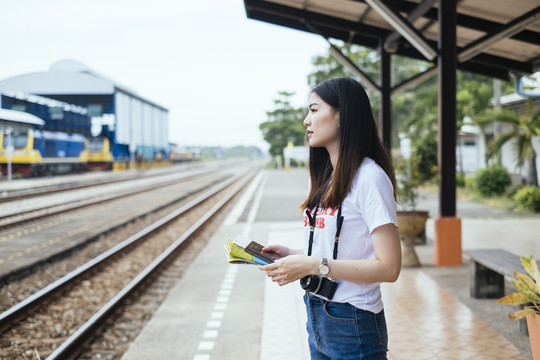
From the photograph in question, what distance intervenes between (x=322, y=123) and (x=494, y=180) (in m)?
16.6

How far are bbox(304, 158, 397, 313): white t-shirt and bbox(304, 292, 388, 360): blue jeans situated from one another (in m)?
0.03

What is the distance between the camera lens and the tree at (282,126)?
5984 cm

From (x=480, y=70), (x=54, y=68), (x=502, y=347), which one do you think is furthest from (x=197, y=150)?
A: (x=502, y=347)

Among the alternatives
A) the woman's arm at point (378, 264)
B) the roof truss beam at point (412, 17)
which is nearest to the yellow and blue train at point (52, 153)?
the roof truss beam at point (412, 17)

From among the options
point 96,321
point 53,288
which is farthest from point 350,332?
point 53,288

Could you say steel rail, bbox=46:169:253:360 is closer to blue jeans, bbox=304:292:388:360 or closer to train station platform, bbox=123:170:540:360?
train station platform, bbox=123:170:540:360

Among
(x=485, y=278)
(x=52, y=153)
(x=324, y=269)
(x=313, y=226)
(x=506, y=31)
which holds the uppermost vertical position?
(x=506, y=31)

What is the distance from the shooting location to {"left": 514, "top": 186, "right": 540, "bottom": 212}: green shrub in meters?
13.8

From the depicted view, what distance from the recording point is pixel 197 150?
87.6 meters

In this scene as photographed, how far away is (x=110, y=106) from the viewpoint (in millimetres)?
39750

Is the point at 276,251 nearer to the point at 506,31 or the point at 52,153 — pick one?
the point at 506,31

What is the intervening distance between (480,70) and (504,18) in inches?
94.6

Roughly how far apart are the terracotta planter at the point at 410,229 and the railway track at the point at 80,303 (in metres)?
3.60

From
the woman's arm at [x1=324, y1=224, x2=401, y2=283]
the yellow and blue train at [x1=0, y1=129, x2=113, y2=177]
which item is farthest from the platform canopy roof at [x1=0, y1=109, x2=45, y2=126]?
the woman's arm at [x1=324, y1=224, x2=401, y2=283]
